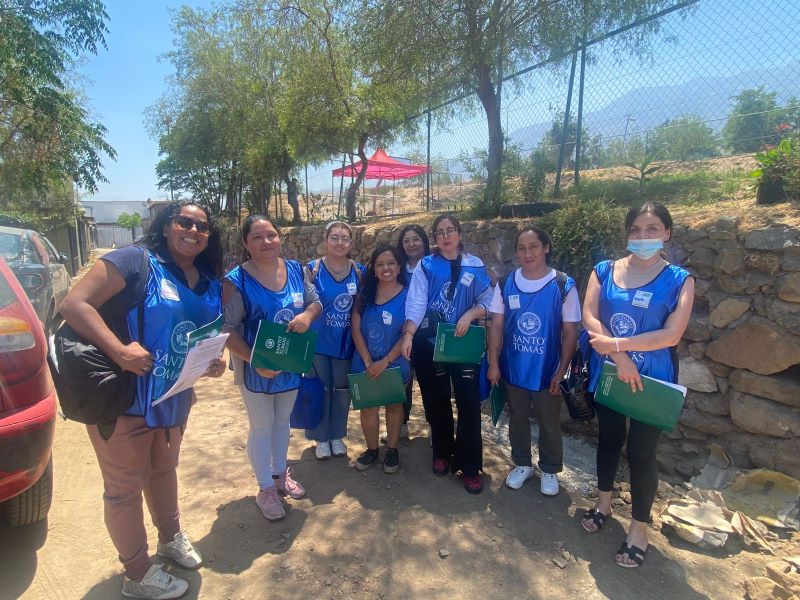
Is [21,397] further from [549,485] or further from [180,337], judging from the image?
[549,485]

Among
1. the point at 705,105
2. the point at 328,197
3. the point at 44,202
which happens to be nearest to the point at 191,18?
the point at 328,197

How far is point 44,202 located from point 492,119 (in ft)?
72.0

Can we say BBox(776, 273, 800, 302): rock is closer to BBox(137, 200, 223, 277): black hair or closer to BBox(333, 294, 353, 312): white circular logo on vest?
BBox(333, 294, 353, 312): white circular logo on vest

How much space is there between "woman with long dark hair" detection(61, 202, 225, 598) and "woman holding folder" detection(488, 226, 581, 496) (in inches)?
72.5

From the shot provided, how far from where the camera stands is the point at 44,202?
20.8m

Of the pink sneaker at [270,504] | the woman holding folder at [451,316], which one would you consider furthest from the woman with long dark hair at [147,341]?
the woman holding folder at [451,316]

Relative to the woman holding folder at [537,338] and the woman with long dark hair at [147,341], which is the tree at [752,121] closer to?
the woman holding folder at [537,338]

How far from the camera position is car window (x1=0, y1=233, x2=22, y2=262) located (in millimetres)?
6434

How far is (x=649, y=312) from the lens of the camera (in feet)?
8.42

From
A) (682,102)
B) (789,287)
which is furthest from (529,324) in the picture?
(682,102)

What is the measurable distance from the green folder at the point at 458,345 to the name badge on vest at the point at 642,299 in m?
0.98

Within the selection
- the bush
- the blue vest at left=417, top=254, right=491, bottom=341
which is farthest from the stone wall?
the blue vest at left=417, top=254, right=491, bottom=341

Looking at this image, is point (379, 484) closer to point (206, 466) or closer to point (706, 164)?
point (206, 466)

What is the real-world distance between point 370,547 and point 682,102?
5.67 meters
